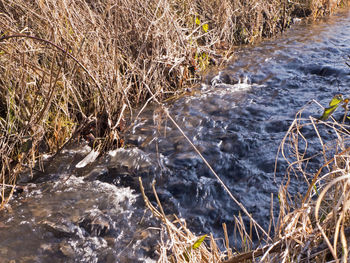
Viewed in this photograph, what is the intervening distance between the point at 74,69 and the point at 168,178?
4.47 feet

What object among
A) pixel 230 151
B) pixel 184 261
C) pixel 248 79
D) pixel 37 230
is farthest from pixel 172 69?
pixel 184 261

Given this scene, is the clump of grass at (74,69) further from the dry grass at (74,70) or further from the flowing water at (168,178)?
the flowing water at (168,178)

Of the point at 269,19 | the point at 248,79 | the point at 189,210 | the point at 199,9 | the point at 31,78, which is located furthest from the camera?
the point at 269,19

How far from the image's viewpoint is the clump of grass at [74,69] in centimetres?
316

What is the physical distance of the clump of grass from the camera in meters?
3.16

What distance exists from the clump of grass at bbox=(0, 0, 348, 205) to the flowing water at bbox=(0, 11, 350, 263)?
27 cm

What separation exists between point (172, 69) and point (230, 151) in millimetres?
1747

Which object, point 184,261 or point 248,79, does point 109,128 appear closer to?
point 184,261

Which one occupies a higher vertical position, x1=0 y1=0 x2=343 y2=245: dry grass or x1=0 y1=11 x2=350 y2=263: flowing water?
x1=0 y1=0 x2=343 y2=245: dry grass

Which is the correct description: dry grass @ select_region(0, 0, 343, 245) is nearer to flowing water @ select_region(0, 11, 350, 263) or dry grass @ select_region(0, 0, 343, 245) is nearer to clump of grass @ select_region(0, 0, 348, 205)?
clump of grass @ select_region(0, 0, 348, 205)

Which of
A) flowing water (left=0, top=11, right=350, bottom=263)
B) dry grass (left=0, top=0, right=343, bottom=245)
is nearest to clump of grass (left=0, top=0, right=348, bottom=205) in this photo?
dry grass (left=0, top=0, right=343, bottom=245)

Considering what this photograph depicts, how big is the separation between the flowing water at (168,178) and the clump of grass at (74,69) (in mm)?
271

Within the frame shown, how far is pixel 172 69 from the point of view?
497 cm

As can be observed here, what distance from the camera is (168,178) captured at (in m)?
3.36
